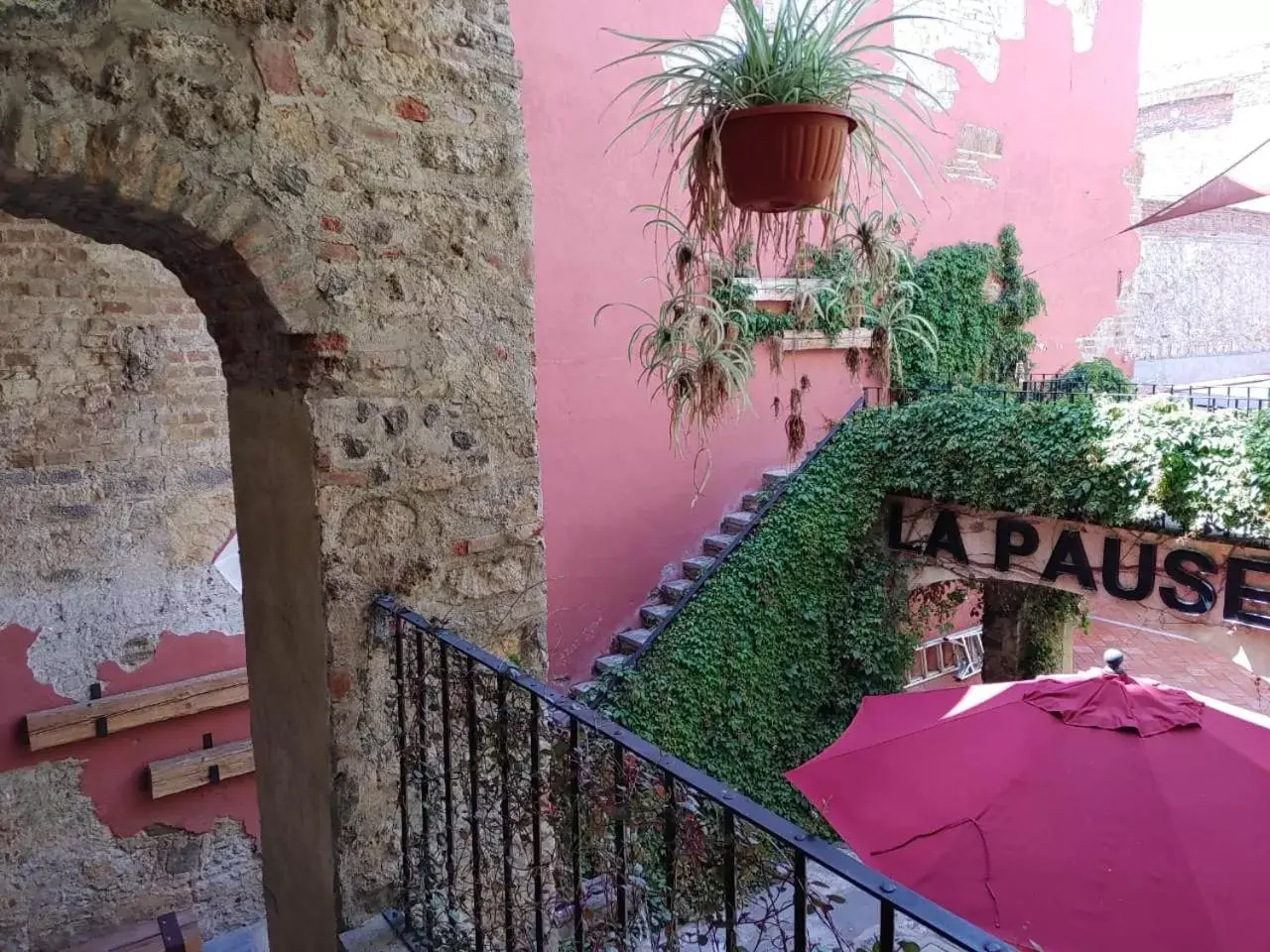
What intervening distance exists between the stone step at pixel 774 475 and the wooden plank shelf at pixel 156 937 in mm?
5119

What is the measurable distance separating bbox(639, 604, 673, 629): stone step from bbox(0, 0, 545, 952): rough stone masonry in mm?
4397

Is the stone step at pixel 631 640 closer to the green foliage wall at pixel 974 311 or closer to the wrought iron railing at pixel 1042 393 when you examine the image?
the wrought iron railing at pixel 1042 393

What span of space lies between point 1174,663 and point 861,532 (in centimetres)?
514

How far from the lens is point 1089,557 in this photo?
6.27 m

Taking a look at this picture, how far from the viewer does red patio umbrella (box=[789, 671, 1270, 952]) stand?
10.1 ft

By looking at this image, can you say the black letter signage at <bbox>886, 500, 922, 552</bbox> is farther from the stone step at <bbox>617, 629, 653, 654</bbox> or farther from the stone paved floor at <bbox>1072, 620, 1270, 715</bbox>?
the stone paved floor at <bbox>1072, 620, 1270, 715</bbox>

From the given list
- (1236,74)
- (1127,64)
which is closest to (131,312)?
(1127,64)

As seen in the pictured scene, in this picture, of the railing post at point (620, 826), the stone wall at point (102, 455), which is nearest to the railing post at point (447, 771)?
the railing post at point (620, 826)

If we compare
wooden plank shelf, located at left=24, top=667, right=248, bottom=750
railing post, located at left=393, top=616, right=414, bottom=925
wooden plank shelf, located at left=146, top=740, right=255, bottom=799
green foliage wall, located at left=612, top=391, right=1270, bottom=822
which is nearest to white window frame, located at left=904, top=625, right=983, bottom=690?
green foliage wall, located at left=612, top=391, right=1270, bottom=822

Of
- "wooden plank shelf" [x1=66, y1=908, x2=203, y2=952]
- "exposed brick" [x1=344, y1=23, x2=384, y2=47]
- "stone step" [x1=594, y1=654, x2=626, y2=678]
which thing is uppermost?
"exposed brick" [x1=344, y1=23, x2=384, y2=47]

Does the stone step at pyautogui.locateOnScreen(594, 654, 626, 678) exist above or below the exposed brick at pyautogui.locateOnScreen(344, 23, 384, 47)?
below

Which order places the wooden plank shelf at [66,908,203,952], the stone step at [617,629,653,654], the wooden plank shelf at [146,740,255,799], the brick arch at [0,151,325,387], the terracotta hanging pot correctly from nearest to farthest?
1. the brick arch at [0,151,325,387]
2. the terracotta hanging pot
3. the wooden plank shelf at [66,908,203,952]
4. the wooden plank shelf at [146,740,255,799]
5. the stone step at [617,629,653,654]

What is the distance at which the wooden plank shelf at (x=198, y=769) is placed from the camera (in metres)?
4.18

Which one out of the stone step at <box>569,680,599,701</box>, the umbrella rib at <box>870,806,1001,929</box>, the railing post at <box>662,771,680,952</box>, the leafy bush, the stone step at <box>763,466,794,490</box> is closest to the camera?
the railing post at <box>662,771,680,952</box>
